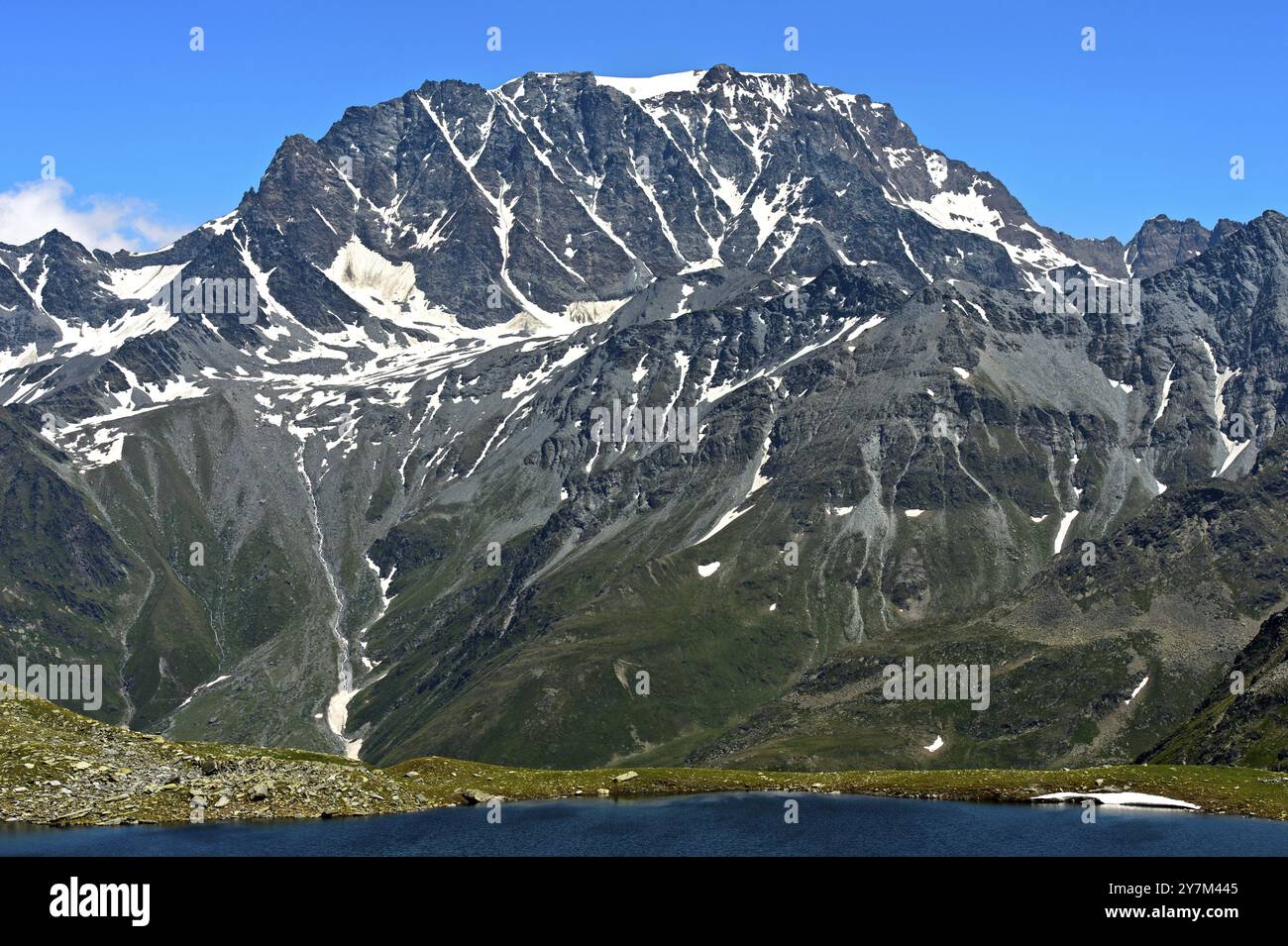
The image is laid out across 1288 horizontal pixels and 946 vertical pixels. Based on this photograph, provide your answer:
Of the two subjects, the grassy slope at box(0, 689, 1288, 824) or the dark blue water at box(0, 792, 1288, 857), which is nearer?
the dark blue water at box(0, 792, 1288, 857)

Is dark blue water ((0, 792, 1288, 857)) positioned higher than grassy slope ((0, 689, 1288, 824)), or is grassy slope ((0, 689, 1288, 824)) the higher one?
grassy slope ((0, 689, 1288, 824))
